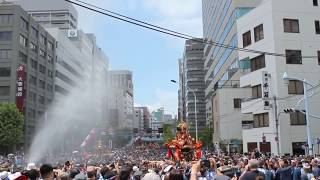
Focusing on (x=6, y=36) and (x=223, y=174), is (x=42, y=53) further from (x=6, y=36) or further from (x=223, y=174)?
(x=223, y=174)

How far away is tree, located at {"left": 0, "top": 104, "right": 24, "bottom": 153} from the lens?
6334 cm

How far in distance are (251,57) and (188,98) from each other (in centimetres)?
10406

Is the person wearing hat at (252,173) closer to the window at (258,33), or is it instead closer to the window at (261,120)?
the window at (261,120)

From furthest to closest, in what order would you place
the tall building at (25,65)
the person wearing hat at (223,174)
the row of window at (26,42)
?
the row of window at (26,42) → the tall building at (25,65) → the person wearing hat at (223,174)

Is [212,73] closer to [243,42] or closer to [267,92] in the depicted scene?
[243,42]

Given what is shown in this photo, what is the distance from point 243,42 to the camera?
155ft

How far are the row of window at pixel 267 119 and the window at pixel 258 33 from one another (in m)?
7.54

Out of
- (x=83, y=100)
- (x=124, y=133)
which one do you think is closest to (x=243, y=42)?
(x=83, y=100)

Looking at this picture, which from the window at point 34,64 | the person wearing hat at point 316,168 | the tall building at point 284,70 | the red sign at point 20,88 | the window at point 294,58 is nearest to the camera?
the person wearing hat at point 316,168

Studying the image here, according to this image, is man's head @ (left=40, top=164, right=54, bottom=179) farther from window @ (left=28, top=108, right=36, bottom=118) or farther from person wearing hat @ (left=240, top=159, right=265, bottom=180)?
window @ (left=28, top=108, right=36, bottom=118)

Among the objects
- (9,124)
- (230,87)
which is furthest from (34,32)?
(230,87)

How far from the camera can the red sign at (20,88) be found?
7036cm

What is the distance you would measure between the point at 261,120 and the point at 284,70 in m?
5.38

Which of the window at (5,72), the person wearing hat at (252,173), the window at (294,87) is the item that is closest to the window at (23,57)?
the window at (5,72)
